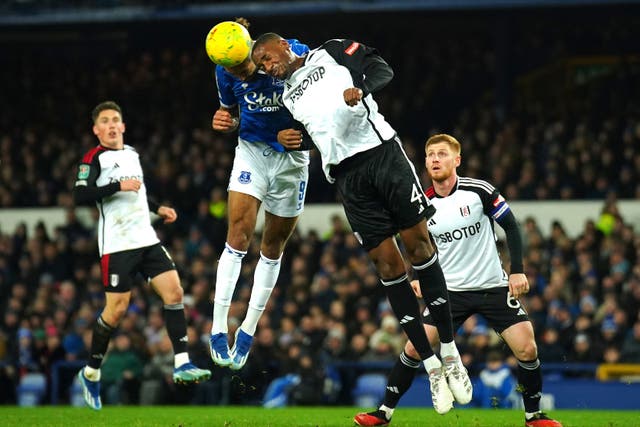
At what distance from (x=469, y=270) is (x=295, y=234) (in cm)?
1096

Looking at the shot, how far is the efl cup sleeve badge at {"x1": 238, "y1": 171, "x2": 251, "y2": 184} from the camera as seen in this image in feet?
33.1

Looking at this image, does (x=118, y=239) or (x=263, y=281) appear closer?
(x=263, y=281)

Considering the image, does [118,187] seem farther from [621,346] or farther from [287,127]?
[621,346]

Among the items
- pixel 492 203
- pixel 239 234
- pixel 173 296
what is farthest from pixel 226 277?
pixel 492 203

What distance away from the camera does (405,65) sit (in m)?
26.8

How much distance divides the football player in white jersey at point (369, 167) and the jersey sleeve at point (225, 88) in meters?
0.91

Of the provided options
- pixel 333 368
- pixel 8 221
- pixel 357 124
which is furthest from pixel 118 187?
pixel 8 221

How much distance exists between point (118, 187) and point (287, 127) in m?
2.22

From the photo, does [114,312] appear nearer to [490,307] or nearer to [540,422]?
[490,307]

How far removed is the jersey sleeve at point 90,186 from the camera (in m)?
11.5

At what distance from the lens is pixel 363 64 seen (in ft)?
29.1

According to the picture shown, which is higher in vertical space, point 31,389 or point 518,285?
point 518,285

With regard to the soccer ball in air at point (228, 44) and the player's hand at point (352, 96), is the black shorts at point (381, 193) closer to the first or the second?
the player's hand at point (352, 96)

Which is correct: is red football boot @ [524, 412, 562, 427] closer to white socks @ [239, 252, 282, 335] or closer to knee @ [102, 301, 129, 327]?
white socks @ [239, 252, 282, 335]
